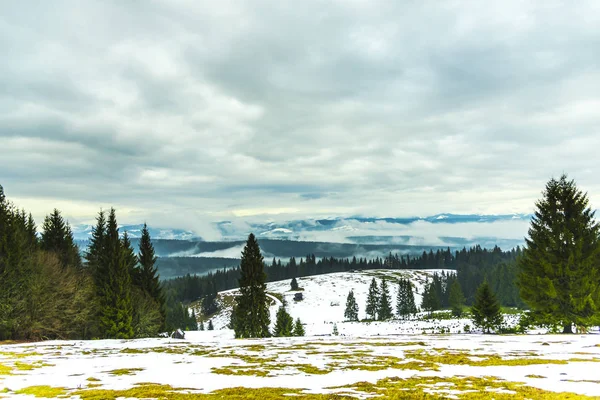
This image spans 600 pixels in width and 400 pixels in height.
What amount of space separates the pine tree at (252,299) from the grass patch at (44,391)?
40.1 metres

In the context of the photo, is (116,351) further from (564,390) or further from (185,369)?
(564,390)

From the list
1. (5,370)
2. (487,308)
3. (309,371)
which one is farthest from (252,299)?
(487,308)

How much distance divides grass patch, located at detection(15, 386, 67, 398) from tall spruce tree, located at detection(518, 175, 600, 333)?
112 feet

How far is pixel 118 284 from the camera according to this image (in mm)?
37875

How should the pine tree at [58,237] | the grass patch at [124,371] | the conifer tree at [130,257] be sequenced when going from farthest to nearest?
the pine tree at [58,237]
the conifer tree at [130,257]
the grass patch at [124,371]

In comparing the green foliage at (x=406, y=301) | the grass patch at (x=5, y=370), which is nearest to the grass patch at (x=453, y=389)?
the grass patch at (x=5, y=370)

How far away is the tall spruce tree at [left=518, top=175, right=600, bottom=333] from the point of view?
28.9m

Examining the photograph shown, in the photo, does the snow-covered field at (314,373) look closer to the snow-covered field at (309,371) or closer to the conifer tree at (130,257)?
the snow-covered field at (309,371)

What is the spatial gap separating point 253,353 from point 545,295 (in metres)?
26.5

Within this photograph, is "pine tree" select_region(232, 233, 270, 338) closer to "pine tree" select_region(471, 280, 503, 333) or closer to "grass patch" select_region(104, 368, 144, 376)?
"grass patch" select_region(104, 368, 144, 376)

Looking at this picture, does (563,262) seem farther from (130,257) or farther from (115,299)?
→ (130,257)

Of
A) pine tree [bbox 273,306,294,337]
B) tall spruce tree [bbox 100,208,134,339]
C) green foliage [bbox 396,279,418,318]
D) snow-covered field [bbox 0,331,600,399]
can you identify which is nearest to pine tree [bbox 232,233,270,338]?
tall spruce tree [bbox 100,208,134,339]

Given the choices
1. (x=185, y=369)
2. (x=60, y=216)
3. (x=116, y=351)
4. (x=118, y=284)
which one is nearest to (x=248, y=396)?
(x=185, y=369)

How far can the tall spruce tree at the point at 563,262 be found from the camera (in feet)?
94.7
